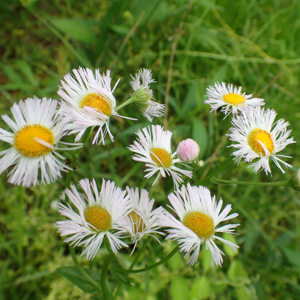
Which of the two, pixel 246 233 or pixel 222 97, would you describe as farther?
pixel 246 233

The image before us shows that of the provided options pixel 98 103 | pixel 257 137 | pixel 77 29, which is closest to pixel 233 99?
pixel 257 137

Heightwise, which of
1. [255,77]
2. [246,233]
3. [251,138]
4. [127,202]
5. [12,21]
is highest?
[255,77]

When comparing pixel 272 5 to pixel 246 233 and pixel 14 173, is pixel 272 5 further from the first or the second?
pixel 14 173

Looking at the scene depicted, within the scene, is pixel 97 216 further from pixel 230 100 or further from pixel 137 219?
pixel 230 100

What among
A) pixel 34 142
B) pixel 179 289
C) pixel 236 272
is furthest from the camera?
pixel 236 272

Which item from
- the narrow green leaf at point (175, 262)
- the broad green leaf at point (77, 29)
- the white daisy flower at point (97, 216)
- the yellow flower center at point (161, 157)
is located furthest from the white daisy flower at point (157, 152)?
the broad green leaf at point (77, 29)

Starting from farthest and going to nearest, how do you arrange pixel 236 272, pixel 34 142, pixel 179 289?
1. pixel 236 272
2. pixel 179 289
3. pixel 34 142

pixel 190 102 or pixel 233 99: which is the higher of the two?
pixel 190 102

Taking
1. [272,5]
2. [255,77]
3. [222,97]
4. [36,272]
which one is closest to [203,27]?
[255,77]
